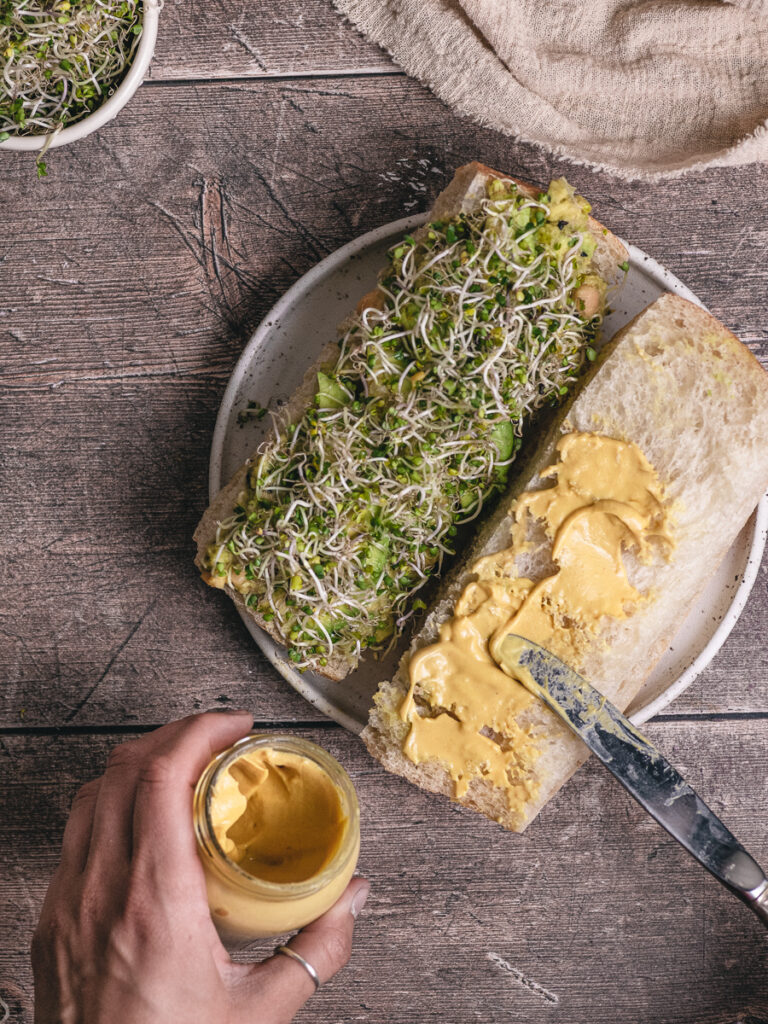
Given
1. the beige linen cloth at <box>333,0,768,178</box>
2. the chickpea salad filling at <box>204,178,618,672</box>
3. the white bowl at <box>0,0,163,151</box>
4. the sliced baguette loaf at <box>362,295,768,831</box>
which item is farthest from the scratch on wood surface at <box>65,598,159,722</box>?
the beige linen cloth at <box>333,0,768,178</box>

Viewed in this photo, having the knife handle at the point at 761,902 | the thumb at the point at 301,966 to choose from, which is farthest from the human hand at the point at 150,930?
the knife handle at the point at 761,902

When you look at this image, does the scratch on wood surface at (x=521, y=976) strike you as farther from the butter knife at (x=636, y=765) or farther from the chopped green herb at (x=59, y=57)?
the chopped green herb at (x=59, y=57)

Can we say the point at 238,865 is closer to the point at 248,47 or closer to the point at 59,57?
the point at 59,57

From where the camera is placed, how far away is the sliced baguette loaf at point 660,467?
2107 mm

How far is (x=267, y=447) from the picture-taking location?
218 cm

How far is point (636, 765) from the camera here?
84.2 inches

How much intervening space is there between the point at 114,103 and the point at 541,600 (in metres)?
1.79

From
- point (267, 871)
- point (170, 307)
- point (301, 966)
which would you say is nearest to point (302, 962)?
point (301, 966)

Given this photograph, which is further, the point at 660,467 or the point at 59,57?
the point at 59,57

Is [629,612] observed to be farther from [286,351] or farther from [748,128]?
[748,128]

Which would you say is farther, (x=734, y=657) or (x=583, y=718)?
(x=734, y=657)

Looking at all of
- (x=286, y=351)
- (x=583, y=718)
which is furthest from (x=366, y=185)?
(x=583, y=718)

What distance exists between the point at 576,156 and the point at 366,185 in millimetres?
616

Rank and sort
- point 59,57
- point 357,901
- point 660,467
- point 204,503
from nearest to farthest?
point 357,901 < point 660,467 < point 59,57 < point 204,503
